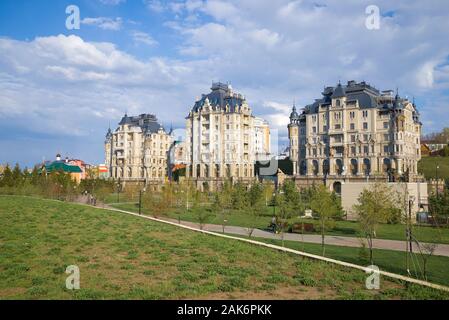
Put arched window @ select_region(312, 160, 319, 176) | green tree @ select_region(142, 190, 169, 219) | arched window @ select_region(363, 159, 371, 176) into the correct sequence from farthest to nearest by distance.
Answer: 1. arched window @ select_region(312, 160, 319, 176)
2. arched window @ select_region(363, 159, 371, 176)
3. green tree @ select_region(142, 190, 169, 219)

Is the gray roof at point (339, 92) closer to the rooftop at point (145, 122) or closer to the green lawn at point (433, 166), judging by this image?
the green lawn at point (433, 166)

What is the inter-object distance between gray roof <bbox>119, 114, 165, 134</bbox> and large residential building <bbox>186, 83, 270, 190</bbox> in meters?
21.1

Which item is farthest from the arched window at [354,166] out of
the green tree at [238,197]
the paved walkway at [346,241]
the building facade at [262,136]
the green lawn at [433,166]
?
the building facade at [262,136]

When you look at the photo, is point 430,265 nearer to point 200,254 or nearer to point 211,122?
point 200,254

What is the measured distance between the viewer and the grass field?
12344mm

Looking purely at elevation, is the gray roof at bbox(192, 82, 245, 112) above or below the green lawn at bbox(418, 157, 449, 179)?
above

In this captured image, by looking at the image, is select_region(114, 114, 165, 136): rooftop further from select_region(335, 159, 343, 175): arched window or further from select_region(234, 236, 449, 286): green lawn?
select_region(234, 236, 449, 286): green lawn

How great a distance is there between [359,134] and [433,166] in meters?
28.0

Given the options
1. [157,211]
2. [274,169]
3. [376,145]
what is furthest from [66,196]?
[274,169]

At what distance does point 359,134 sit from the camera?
71.6 m

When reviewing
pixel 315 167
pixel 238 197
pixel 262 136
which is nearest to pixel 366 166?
pixel 315 167

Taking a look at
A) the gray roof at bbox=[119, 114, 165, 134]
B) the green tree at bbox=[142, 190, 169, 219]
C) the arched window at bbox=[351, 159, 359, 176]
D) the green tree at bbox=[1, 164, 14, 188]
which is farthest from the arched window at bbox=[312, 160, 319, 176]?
the green tree at bbox=[1, 164, 14, 188]

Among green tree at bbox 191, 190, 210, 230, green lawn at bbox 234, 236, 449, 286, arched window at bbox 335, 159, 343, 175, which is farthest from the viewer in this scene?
arched window at bbox 335, 159, 343, 175
